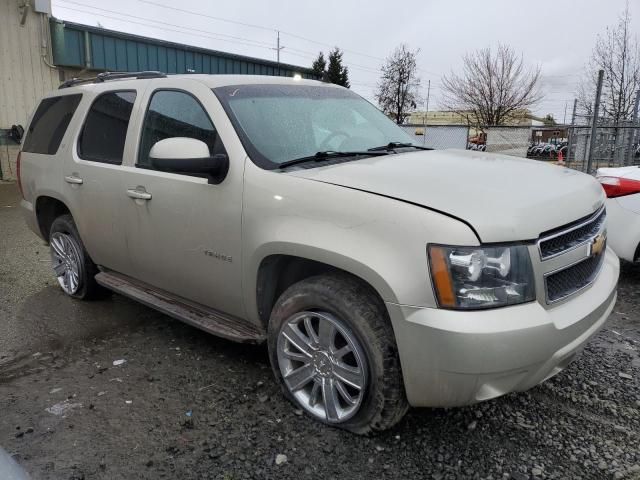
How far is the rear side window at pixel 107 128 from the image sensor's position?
3691mm

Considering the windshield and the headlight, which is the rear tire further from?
the headlight

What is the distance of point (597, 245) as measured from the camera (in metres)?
2.72

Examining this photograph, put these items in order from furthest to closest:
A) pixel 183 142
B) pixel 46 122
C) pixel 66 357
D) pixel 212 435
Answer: pixel 46 122, pixel 66 357, pixel 183 142, pixel 212 435

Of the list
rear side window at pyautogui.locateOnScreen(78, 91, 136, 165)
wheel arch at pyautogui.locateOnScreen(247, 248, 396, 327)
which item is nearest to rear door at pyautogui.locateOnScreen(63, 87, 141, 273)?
rear side window at pyautogui.locateOnScreen(78, 91, 136, 165)

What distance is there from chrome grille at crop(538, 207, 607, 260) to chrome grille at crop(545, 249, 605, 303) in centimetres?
10

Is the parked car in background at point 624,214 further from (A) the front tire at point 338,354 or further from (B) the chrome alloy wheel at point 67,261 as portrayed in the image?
(B) the chrome alloy wheel at point 67,261

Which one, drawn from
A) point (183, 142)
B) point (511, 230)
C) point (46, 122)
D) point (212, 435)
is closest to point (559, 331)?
point (511, 230)

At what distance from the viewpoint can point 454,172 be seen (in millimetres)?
2662

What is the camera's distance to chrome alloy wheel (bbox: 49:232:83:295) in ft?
14.5

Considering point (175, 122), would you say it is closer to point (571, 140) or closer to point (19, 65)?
point (19, 65)

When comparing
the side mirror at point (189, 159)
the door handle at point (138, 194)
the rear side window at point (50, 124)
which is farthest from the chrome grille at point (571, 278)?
the rear side window at point (50, 124)

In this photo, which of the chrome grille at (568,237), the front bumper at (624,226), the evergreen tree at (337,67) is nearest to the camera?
the chrome grille at (568,237)

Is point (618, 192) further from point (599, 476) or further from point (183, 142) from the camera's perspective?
point (183, 142)

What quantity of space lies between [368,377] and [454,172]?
1141mm
